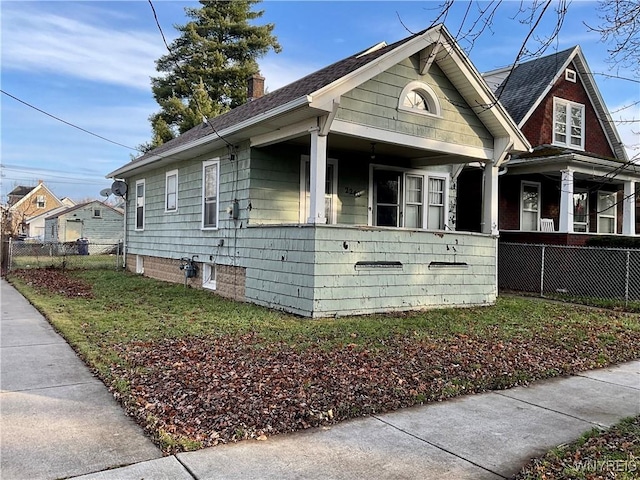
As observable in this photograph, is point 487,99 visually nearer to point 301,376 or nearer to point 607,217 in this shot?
point 301,376

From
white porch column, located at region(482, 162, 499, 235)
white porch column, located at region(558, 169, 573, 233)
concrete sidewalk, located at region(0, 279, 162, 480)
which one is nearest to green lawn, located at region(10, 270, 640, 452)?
concrete sidewalk, located at region(0, 279, 162, 480)

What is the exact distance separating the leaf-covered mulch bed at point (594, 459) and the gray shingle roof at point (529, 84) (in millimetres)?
14160

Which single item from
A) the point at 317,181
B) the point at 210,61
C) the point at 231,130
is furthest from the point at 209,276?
the point at 210,61

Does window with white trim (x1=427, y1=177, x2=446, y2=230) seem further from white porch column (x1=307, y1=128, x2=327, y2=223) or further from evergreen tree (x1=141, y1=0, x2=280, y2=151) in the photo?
evergreen tree (x1=141, y1=0, x2=280, y2=151)

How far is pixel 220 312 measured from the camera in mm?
9125

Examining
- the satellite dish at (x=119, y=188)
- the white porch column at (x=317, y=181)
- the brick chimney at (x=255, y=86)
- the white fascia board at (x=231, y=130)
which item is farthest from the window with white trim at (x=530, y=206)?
the satellite dish at (x=119, y=188)

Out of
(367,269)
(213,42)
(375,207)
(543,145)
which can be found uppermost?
(213,42)

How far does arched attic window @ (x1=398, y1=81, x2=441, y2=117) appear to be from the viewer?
A: 9781mm

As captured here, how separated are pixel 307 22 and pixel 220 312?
16.9 ft

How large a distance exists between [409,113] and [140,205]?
11.1m

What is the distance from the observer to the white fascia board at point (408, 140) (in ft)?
29.2

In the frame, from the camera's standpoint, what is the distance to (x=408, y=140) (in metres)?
9.80

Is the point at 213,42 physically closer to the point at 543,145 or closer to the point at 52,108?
the point at 52,108

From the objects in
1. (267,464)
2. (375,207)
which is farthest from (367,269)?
(267,464)
